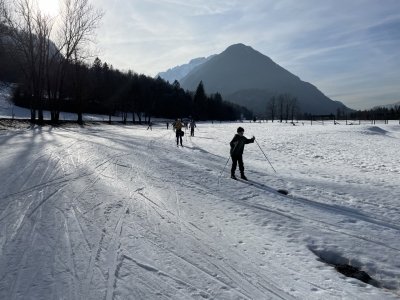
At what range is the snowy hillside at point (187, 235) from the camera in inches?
203

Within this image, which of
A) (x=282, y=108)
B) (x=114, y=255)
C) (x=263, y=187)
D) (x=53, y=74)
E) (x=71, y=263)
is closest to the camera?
(x=71, y=263)

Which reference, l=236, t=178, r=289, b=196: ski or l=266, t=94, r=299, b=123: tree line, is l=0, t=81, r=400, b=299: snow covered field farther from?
l=266, t=94, r=299, b=123: tree line

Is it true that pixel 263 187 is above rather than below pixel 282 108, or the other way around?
below

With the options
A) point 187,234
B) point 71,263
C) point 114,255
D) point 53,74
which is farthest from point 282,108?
point 71,263

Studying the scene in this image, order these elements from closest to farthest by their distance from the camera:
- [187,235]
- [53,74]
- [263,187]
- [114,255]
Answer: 1. [114,255]
2. [187,235]
3. [263,187]
4. [53,74]

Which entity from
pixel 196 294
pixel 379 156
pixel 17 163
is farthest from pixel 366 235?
pixel 379 156

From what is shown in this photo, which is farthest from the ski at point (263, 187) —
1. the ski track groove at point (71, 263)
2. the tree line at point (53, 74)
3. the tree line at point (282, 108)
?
the tree line at point (282, 108)

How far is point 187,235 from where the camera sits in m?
7.17

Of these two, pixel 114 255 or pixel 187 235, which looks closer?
pixel 114 255

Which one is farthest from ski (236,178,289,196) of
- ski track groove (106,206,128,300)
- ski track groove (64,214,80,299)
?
ski track groove (64,214,80,299)

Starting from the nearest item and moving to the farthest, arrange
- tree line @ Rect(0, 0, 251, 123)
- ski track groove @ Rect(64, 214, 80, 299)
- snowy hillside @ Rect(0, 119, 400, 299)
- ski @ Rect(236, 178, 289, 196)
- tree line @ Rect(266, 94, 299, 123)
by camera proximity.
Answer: ski track groove @ Rect(64, 214, 80, 299)
snowy hillside @ Rect(0, 119, 400, 299)
ski @ Rect(236, 178, 289, 196)
tree line @ Rect(0, 0, 251, 123)
tree line @ Rect(266, 94, 299, 123)

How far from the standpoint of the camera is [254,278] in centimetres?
549

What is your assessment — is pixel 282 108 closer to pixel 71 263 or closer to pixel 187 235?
pixel 187 235

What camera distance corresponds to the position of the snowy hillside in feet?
17.0
